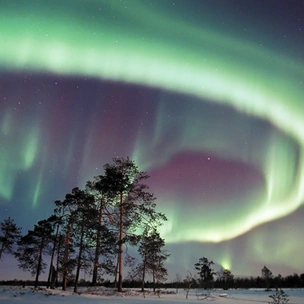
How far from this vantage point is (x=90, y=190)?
124ft

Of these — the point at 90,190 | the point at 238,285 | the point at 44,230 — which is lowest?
the point at 238,285

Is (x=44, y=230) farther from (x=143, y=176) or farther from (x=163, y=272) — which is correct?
(x=143, y=176)

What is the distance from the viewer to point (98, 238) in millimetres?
29203

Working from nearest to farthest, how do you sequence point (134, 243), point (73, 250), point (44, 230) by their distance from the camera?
point (134, 243) < point (73, 250) < point (44, 230)


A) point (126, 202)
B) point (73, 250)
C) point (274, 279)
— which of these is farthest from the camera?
point (274, 279)

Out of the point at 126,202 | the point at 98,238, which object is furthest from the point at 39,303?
the point at 126,202

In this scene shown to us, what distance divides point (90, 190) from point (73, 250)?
757 cm

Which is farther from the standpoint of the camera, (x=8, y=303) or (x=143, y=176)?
(x=143, y=176)

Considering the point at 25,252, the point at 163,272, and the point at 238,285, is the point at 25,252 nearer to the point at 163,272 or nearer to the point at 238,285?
the point at 163,272

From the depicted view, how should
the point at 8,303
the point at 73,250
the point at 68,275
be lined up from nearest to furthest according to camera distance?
the point at 8,303 < the point at 68,275 < the point at 73,250

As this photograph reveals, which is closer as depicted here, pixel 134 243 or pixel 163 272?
pixel 134 243

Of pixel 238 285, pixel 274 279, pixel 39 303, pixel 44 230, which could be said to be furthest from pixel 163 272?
pixel 238 285

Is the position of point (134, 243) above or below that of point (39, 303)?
above

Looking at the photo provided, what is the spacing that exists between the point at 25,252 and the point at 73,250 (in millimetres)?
16362
